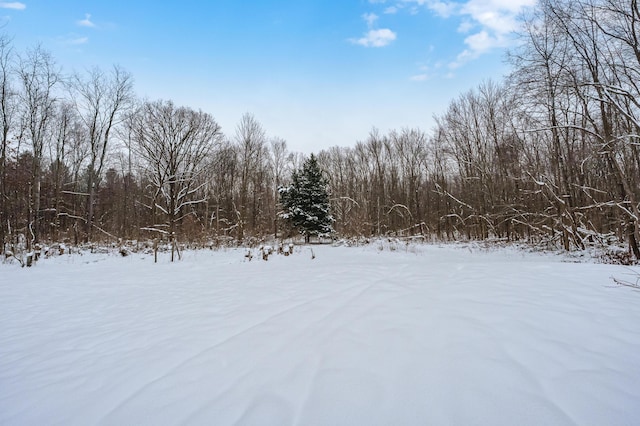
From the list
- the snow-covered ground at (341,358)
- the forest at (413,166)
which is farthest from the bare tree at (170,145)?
the snow-covered ground at (341,358)

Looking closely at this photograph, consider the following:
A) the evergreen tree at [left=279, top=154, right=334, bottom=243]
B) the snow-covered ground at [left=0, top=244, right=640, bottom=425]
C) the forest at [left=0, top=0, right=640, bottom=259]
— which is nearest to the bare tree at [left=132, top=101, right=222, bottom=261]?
the forest at [left=0, top=0, right=640, bottom=259]

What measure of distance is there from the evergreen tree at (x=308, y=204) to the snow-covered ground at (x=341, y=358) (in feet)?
57.9

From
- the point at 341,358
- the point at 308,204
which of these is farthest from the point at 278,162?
the point at 341,358

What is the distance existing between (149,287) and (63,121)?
76.1 feet

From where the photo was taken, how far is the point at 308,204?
71.1 ft

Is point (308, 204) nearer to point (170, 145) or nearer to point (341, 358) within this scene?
point (170, 145)

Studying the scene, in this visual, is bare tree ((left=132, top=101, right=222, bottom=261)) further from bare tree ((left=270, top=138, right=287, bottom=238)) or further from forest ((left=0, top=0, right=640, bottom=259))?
bare tree ((left=270, top=138, right=287, bottom=238))

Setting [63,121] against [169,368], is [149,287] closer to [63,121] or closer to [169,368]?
[169,368]

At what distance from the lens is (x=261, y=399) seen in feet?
5.10

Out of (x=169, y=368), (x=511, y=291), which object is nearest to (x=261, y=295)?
(x=169, y=368)

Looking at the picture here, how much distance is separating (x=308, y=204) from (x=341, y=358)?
1982cm

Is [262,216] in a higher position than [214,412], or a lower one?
higher

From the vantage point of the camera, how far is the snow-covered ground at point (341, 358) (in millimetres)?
1418

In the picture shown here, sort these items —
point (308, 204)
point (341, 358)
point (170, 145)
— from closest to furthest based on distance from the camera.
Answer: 1. point (341, 358)
2. point (170, 145)
3. point (308, 204)
